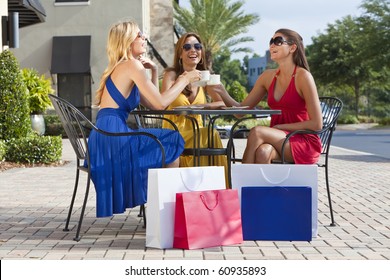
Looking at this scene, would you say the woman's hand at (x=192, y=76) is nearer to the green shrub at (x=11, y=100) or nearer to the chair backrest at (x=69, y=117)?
the chair backrest at (x=69, y=117)

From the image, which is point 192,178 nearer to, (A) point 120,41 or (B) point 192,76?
(B) point 192,76

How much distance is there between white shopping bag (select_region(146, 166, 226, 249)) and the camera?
5.75m

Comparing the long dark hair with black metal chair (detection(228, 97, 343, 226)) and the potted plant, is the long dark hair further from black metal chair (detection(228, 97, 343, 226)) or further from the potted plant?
the potted plant

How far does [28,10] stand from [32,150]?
552cm

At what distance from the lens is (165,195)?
5.77 metres

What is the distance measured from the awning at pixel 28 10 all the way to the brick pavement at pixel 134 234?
26.1 feet

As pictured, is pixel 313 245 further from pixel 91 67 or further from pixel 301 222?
pixel 91 67

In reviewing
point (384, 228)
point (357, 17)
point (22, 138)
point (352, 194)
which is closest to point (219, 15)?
point (357, 17)

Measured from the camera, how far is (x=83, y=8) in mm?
33875

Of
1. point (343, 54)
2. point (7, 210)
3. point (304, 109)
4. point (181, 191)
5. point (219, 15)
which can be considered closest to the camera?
point (181, 191)

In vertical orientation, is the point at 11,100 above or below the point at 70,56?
below

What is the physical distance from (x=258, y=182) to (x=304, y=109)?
99 cm

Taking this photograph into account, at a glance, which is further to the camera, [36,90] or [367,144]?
[367,144]

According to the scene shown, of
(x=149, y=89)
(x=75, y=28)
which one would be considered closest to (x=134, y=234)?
(x=149, y=89)
